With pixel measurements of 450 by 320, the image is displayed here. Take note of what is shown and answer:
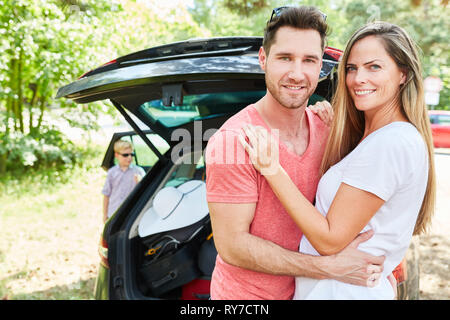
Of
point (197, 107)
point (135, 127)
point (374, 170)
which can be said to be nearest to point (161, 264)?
point (135, 127)

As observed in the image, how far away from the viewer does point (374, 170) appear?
1.24 metres

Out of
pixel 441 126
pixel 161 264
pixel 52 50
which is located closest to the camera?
pixel 161 264

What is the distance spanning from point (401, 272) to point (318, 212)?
0.86 metres

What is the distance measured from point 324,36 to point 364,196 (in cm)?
68

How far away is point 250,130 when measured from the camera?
1.39 m

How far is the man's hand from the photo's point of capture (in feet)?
4.38

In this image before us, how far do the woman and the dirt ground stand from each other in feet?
4.32

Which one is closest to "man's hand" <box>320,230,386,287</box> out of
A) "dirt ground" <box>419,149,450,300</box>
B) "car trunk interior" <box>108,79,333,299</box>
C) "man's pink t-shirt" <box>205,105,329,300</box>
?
"man's pink t-shirt" <box>205,105,329,300</box>

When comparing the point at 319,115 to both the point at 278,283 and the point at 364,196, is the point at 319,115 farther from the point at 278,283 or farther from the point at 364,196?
the point at 278,283

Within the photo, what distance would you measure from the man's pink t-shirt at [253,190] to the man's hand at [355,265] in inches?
7.3

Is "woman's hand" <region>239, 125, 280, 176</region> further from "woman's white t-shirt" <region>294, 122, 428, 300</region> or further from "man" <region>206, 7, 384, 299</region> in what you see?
"woman's white t-shirt" <region>294, 122, 428, 300</region>

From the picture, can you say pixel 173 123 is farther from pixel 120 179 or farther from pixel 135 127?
pixel 120 179

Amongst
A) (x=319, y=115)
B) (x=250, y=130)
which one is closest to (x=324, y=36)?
(x=319, y=115)

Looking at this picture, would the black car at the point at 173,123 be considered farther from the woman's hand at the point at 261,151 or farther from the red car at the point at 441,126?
the red car at the point at 441,126
